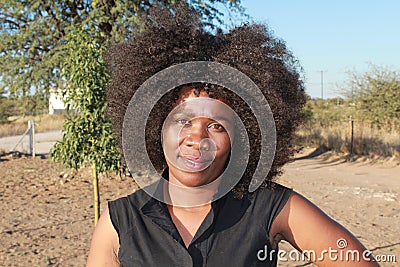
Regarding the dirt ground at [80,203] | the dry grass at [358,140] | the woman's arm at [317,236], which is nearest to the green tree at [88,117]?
the dirt ground at [80,203]

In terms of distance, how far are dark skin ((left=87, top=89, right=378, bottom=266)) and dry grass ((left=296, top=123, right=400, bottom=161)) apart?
1299cm

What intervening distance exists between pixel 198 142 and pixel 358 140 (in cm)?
1554

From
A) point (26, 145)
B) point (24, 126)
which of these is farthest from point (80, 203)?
point (24, 126)

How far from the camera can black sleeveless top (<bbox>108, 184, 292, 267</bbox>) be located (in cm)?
161

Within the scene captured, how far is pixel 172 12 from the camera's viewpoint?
7.54 ft

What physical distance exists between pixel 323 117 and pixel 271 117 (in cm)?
1935

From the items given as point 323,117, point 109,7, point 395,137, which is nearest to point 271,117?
point 109,7

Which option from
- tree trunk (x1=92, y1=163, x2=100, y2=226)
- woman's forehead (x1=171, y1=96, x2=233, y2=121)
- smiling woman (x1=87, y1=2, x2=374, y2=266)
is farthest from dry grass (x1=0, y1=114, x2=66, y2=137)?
woman's forehead (x1=171, y1=96, x2=233, y2=121)

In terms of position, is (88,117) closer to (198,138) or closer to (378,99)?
(198,138)

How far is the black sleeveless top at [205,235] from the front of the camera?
1614 millimetres

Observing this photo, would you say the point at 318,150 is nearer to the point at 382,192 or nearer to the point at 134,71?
the point at 382,192

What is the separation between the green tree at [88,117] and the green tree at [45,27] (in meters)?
4.59

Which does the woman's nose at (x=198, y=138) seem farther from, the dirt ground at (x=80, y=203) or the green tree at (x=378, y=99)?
the green tree at (x=378, y=99)

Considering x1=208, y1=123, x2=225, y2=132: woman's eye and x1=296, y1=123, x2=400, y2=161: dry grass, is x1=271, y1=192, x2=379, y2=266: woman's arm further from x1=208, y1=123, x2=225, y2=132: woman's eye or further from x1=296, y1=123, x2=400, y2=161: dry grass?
x1=296, y1=123, x2=400, y2=161: dry grass
